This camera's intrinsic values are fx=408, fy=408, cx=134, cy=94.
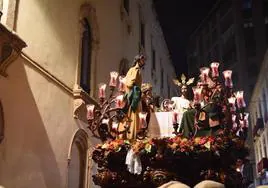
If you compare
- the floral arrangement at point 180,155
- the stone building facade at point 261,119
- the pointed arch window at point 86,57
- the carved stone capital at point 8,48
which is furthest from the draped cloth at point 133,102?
the stone building facade at point 261,119

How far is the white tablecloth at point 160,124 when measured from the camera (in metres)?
10.5

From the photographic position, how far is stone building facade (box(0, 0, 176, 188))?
8297mm

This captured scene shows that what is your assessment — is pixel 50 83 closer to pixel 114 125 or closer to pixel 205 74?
pixel 114 125

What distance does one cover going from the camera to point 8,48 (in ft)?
26.0

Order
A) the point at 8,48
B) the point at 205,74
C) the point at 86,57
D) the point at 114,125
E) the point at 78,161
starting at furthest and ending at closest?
the point at 86,57, the point at 78,161, the point at 114,125, the point at 205,74, the point at 8,48

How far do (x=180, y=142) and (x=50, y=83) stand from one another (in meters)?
3.70

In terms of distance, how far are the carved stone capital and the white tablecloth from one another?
412cm

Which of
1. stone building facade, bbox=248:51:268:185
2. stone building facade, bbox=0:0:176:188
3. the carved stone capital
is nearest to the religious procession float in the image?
stone building facade, bbox=0:0:176:188

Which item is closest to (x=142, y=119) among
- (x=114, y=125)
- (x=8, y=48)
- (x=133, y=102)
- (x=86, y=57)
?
(x=133, y=102)

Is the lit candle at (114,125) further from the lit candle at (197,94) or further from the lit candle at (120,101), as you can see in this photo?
the lit candle at (197,94)

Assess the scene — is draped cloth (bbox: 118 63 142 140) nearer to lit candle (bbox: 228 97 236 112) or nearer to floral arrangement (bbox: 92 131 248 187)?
floral arrangement (bbox: 92 131 248 187)

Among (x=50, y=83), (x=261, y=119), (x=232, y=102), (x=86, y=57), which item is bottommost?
(x=232, y=102)

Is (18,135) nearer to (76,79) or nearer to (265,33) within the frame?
(76,79)

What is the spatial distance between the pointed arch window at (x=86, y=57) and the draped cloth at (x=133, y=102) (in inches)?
107
